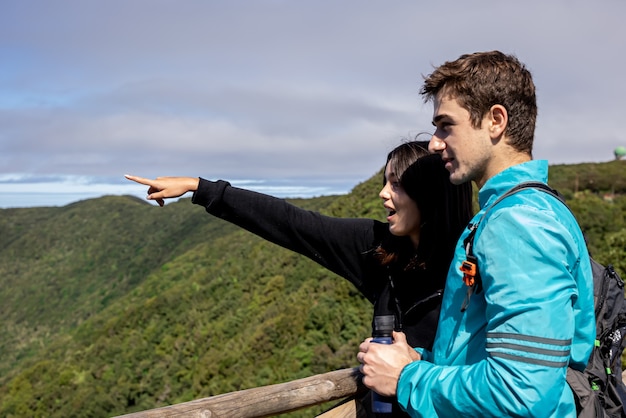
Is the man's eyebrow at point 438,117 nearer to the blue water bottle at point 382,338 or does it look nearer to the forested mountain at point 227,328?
the blue water bottle at point 382,338

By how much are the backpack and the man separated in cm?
5

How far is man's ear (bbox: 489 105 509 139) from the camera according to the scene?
1.58 meters

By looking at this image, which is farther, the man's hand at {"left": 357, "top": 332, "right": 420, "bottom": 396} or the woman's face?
the woman's face

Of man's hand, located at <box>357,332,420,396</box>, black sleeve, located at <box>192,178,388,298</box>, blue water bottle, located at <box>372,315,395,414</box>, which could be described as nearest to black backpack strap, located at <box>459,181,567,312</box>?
man's hand, located at <box>357,332,420,396</box>

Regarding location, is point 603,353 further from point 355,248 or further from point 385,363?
point 355,248

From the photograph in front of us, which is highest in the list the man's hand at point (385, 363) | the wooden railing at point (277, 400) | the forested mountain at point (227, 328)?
the man's hand at point (385, 363)

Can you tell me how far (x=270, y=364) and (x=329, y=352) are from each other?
12.3 feet

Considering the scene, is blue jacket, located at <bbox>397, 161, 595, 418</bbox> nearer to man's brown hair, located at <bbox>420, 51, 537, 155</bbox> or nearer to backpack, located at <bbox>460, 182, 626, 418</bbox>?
backpack, located at <bbox>460, 182, 626, 418</bbox>

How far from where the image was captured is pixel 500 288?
4.33 ft

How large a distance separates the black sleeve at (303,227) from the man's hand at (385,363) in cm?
55

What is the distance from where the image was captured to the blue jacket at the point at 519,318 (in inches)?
50.8

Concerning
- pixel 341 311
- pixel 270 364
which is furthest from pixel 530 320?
pixel 270 364

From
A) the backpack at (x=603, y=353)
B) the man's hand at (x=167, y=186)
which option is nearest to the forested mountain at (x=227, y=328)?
the man's hand at (x=167, y=186)

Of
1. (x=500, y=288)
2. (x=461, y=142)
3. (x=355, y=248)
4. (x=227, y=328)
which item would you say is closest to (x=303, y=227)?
(x=355, y=248)
